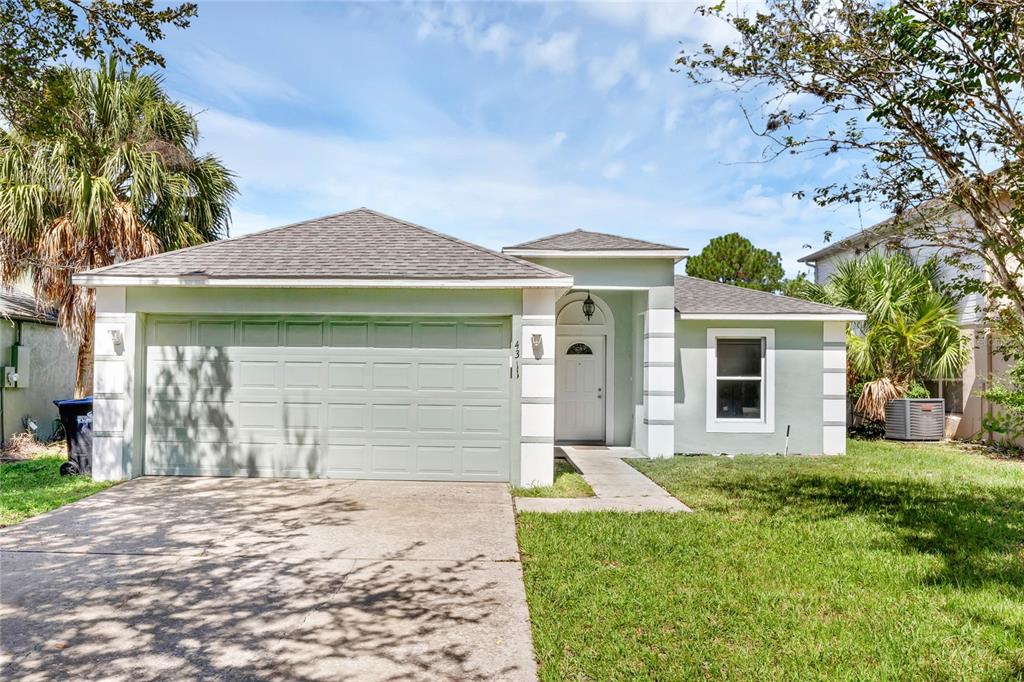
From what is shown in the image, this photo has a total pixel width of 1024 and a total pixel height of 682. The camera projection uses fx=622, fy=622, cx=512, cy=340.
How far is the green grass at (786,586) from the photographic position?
359cm

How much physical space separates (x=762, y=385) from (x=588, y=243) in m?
4.30

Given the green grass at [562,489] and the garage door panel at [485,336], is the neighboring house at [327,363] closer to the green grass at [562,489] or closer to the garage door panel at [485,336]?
the garage door panel at [485,336]

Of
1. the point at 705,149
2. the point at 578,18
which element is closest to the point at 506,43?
the point at 578,18

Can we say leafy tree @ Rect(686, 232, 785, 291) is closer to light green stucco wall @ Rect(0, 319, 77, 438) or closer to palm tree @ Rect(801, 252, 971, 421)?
palm tree @ Rect(801, 252, 971, 421)

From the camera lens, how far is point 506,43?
37.4 feet

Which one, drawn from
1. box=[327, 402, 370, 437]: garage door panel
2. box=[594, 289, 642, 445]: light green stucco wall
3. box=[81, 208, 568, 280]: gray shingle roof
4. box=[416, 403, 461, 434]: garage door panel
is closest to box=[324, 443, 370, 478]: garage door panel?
box=[327, 402, 370, 437]: garage door panel

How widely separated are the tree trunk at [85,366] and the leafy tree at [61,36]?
17.3ft

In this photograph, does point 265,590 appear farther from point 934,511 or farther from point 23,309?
point 23,309

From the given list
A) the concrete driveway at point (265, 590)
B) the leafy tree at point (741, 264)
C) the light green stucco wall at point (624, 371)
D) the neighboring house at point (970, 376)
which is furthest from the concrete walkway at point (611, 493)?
the leafy tree at point (741, 264)

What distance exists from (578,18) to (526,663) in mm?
9527

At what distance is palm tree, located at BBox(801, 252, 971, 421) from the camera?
1338 centimetres

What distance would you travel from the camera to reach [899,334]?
13508mm

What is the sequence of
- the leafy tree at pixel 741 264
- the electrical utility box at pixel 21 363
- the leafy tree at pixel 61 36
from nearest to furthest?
the leafy tree at pixel 61 36 < the electrical utility box at pixel 21 363 < the leafy tree at pixel 741 264

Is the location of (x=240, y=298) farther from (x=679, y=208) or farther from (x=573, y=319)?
(x=679, y=208)
